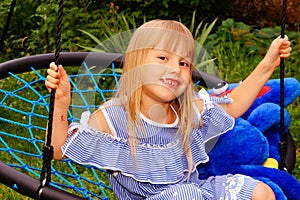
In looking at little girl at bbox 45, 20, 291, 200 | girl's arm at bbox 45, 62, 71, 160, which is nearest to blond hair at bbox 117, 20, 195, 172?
little girl at bbox 45, 20, 291, 200

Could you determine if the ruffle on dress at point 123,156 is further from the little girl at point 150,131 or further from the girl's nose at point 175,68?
the girl's nose at point 175,68

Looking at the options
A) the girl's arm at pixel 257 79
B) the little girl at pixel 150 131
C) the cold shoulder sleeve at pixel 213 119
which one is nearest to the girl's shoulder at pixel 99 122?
the little girl at pixel 150 131

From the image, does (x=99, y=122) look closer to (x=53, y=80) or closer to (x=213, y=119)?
(x=53, y=80)

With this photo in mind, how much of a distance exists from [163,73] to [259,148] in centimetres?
47

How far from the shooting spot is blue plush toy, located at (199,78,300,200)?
6.06ft

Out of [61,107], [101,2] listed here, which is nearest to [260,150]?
[61,107]

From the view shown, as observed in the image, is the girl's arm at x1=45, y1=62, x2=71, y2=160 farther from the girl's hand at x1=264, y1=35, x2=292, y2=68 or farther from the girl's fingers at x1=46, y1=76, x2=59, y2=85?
the girl's hand at x1=264, y1=35, x2=292, y2=68

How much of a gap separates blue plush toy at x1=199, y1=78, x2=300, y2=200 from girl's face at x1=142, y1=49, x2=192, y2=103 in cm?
38

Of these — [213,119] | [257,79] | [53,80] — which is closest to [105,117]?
[53,80]

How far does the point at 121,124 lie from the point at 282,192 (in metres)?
0.45

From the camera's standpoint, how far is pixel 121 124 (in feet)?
5.57

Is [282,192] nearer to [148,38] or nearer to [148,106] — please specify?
[148,106]

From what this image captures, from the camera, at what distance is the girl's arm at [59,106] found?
1510 millimetres

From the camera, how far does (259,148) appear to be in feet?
6.43
